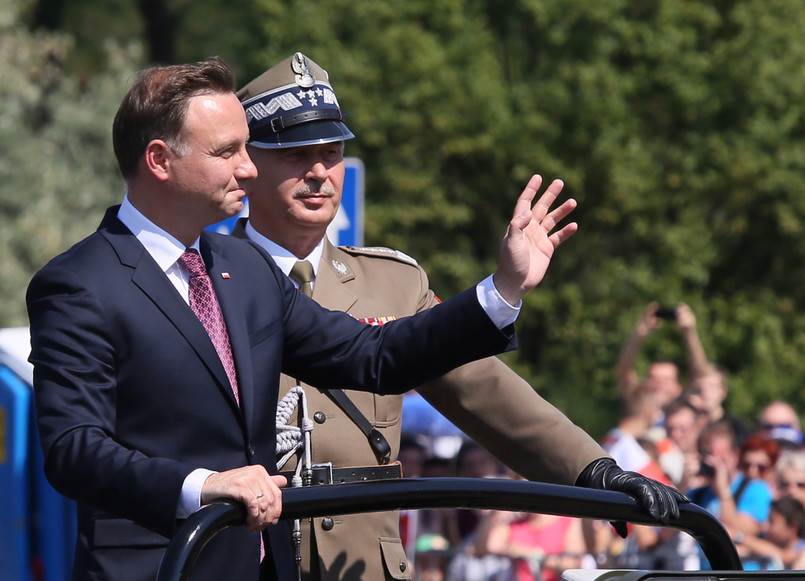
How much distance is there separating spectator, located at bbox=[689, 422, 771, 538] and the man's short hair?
4509mm

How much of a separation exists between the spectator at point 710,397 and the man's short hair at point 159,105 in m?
5.61

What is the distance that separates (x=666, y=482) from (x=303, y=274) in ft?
11.7

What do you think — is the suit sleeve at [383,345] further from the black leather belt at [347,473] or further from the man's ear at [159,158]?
the man's ear at [159,158]

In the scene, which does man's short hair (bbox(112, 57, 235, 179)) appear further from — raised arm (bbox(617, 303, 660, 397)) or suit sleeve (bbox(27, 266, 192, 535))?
raised arm (bbox(617, 303, 660, 397))

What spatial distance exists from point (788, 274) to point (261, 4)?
27.7 feet

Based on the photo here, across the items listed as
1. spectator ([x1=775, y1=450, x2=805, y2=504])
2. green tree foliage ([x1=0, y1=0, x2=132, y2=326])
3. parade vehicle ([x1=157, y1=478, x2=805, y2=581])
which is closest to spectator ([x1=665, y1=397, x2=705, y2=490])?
spectator ([x1=775, y1=450, x2=805, y2=504])

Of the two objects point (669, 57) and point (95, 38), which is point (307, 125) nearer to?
point (669, 57)

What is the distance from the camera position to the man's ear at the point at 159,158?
8.42 ft

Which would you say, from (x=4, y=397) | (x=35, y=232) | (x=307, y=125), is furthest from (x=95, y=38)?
(x=307, y=125)

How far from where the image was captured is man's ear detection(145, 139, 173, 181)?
257 centimetres

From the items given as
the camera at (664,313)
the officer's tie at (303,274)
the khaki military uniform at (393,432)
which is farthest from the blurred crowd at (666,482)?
the officer's tie at (303,274)

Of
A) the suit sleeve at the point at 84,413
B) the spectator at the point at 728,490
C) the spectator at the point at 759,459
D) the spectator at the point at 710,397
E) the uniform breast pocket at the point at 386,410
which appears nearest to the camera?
the suit sleeve at the point at 84,413

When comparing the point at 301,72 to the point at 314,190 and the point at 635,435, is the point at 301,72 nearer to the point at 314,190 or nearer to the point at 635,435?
the point at 314,190

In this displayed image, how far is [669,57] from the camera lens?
18.1m
